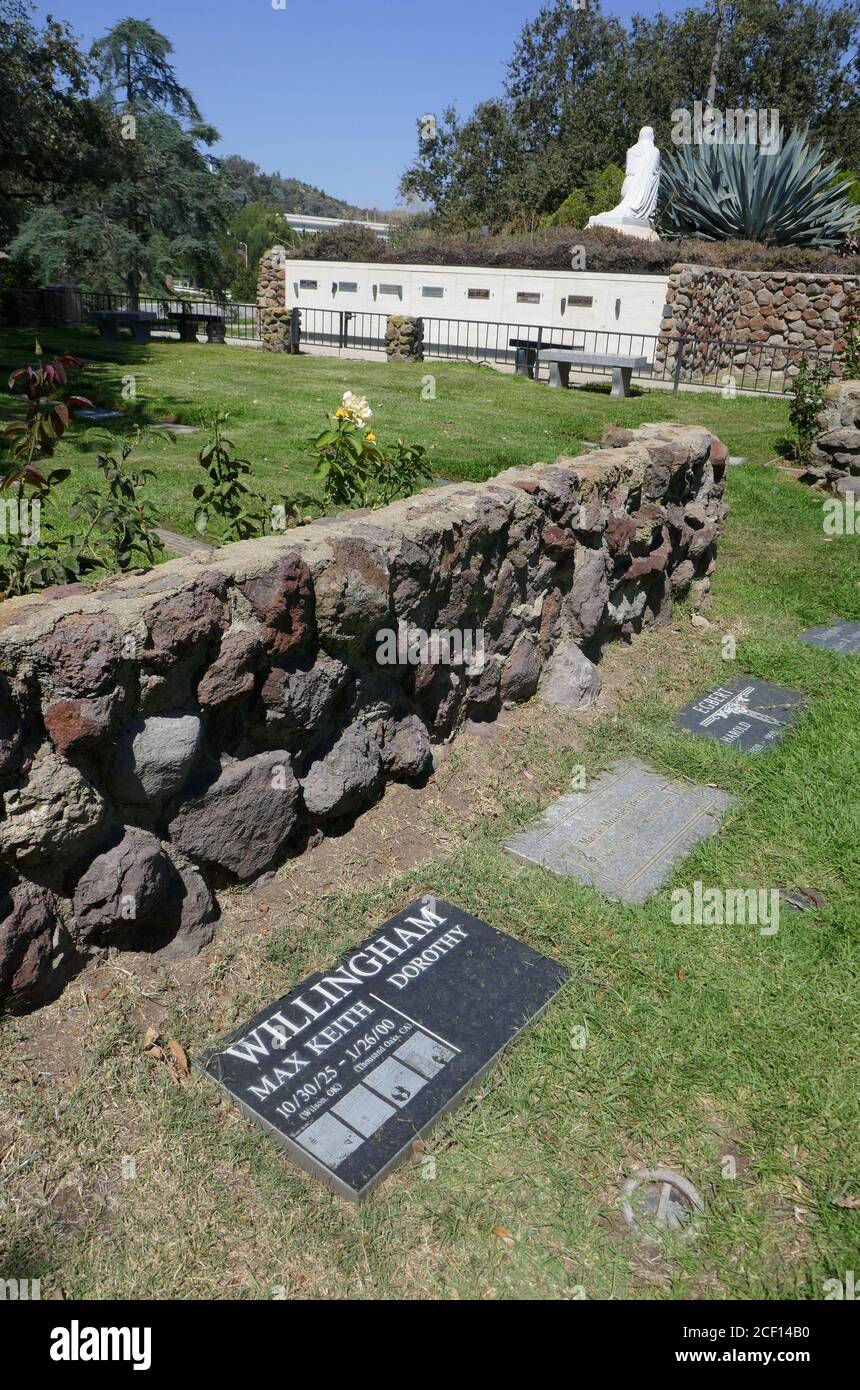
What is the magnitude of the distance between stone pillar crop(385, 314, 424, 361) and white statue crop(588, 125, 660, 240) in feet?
35.8

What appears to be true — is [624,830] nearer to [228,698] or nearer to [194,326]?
[228,698]

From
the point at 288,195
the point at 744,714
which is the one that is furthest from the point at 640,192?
the point at 288,195

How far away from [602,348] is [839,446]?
440 inches

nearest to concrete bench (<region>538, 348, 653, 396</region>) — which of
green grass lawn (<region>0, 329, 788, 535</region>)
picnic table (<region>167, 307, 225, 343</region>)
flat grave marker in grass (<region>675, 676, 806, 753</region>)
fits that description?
green grass lawn (<region>0, 329, 788, 535</region>)

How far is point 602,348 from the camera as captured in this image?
19.8 metres

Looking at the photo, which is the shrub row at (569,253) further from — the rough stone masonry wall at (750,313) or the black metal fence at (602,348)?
the black metal fence at (602,348)

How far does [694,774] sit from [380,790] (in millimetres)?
1581

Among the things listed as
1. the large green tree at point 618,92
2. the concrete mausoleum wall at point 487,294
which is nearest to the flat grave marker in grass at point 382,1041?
the concrete mausoleum wall at point 487,294

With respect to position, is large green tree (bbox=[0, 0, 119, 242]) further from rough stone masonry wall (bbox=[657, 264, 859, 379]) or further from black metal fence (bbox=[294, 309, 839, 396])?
rough stone masonry wall (bbox=[657, 264, 859, 379])

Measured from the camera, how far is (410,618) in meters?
4.03

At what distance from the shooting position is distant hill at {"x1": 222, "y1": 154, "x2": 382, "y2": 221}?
9912 cm

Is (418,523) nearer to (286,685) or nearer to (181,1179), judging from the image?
(286,685)

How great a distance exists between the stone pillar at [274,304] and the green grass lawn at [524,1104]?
15383 mm
